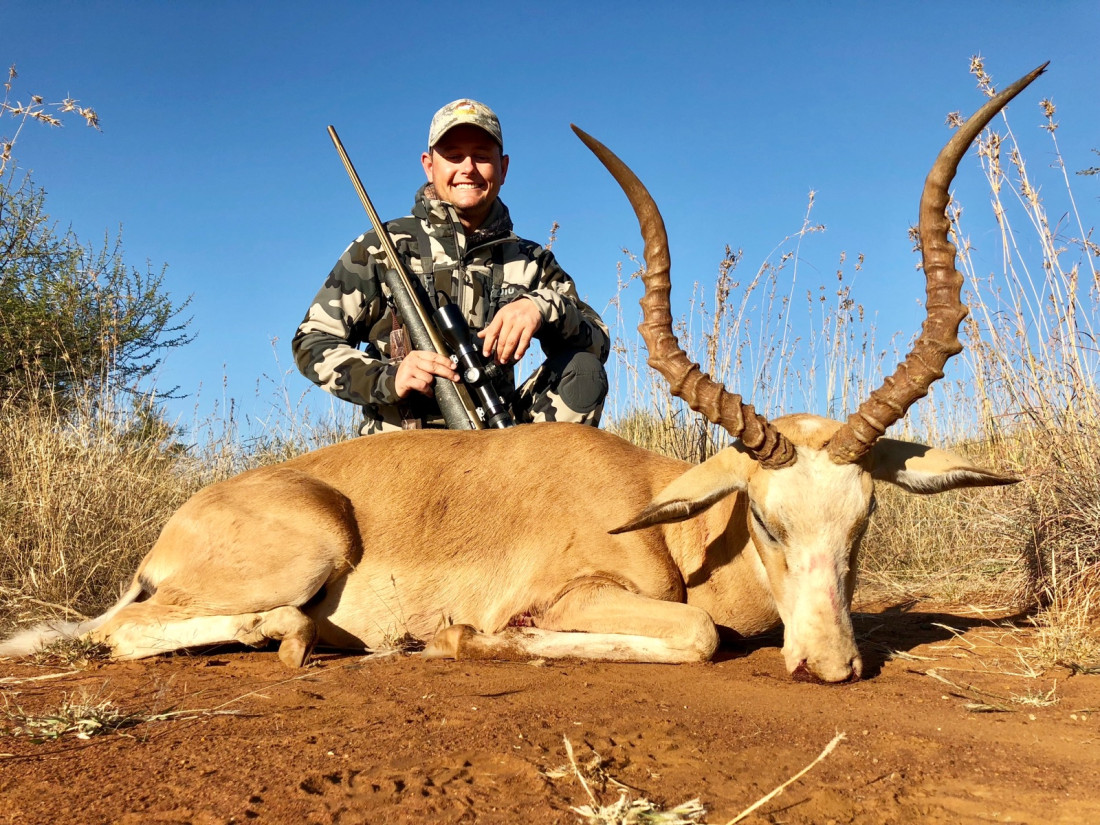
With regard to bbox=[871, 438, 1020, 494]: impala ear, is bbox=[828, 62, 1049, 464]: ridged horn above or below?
above

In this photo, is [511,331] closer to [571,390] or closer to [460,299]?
[571,390]

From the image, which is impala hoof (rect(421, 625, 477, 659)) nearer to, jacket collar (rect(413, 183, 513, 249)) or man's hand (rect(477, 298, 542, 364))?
man's hand (rect(477, 298, 542, 364))

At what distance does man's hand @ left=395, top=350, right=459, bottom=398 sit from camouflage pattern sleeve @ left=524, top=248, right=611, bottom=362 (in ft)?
3.06

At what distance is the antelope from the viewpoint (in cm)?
404

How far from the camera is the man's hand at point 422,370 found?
238 inches

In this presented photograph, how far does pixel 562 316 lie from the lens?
680cm

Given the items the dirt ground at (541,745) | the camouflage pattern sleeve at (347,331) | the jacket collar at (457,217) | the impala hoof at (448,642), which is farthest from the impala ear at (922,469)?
the jacket collar at (457,217)

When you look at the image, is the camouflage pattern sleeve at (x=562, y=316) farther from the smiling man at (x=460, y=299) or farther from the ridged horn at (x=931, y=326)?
the ridged horn at (x=931, y=326)

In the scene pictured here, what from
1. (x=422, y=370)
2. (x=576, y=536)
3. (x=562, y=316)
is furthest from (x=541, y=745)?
(x=562, y=316)

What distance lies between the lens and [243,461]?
10.3 meters

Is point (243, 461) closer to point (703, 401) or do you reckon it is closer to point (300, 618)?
point (300, 618)

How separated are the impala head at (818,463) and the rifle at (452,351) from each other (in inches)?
78.3

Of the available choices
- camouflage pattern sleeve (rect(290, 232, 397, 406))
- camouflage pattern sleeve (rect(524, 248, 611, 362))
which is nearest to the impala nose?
camouflage pattern sleeve (rect(524, 248, 611, 362))

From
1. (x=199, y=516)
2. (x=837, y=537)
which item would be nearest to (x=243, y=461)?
(x=199, y=516)
